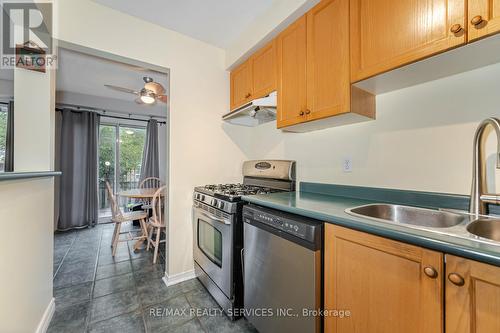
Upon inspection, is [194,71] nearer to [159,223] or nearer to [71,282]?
[159,223]

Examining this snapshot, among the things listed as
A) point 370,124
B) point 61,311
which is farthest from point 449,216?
point 61,311

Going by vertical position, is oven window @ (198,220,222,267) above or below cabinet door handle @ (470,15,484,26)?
below

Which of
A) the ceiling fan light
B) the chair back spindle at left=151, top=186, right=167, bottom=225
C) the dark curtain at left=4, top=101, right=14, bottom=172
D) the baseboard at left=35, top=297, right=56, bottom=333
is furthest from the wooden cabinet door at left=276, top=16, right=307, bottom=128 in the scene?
the dark curtain at left=4, top=101, right=14, bottom=172

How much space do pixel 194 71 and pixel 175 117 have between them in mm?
576

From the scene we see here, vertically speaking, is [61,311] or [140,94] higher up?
[140,94]

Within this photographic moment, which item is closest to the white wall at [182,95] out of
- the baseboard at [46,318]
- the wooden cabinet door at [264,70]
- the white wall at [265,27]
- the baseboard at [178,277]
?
the baseboard at [178,277]

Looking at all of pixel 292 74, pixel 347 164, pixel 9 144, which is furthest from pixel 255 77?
pixel 9 144

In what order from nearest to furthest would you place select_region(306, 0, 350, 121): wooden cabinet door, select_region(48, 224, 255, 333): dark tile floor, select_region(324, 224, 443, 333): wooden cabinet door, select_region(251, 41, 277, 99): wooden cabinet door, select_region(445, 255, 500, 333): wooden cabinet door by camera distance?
1. select_region(445, 255, 500, 333): wooden cabinet door
2. select_region(324, 224, 443, 333): wooden cabinet door
3. select_region(306, 0, 350, 121): wooden cabinet door
4. select_region(48, 224, 255, 333): dark tile floor
5. select_region(251, 41, 277, 99): wooden cabinet door

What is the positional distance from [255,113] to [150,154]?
341 centimetres

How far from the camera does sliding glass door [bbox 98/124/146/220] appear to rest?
14.3 ft

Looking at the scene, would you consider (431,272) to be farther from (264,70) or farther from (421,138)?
(264,70)

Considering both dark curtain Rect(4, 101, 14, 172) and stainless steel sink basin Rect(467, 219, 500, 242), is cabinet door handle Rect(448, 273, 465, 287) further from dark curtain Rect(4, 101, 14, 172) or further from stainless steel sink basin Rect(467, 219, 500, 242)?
dark curtain Rect(4, 101, 14, 172)

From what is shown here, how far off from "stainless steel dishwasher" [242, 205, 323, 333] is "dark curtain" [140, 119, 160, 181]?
12.5 ft

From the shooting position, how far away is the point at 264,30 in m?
1.86
